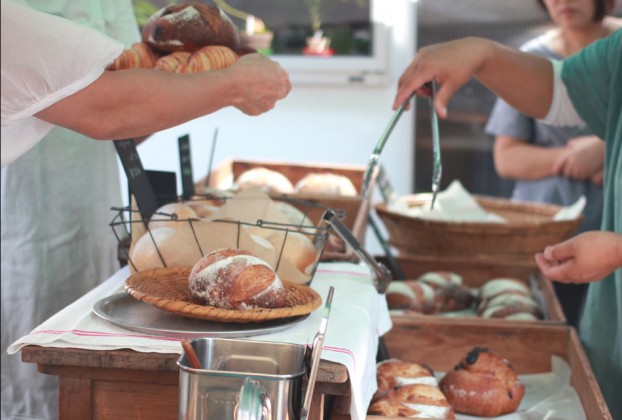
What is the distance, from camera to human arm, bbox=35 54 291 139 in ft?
3.76

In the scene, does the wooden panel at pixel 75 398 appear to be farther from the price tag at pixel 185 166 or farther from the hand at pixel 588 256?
the hand at pixel 588 256

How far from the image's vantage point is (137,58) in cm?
141

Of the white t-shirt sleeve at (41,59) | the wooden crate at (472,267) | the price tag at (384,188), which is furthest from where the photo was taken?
the price tag at (384,188)

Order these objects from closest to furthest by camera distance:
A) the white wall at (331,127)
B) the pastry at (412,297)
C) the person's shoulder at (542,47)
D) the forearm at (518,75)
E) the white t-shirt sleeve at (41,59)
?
the white t-shirt sleeve at (41,59) → the forearm at (518,75) → the pastry at (412,297) → the person's shoulder at (542,47) → the white wall at (331,127)

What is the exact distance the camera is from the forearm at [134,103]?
1.14 m

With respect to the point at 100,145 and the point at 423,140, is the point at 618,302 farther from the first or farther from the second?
the point at 423,140

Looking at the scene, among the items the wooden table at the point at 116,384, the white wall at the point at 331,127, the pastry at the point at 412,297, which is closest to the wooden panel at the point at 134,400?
the wooden table at the point at 116,384

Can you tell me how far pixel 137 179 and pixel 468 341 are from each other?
79 cm

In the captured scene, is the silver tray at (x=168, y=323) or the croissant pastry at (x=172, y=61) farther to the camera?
the croissant pastry at (x=172, y=61)

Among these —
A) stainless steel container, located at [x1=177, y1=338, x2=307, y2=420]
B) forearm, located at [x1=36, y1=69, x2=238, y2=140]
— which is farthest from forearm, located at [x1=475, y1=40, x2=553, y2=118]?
stainless steel container, located at [x1=177, y1=338, x2=307, y2=420]

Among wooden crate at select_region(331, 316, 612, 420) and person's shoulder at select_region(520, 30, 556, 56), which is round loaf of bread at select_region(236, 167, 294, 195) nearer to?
wooden crate at select_region(331, 316, 612, 420)

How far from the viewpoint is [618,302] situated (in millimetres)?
1687

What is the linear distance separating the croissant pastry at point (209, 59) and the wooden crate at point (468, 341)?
2.30 ft

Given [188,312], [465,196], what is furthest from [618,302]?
[465,196]
